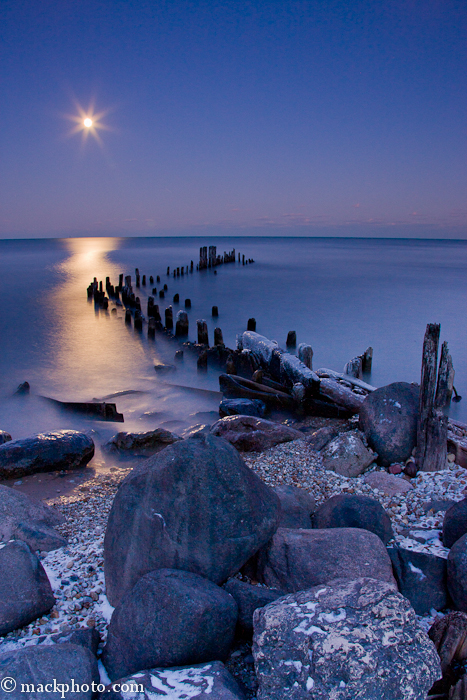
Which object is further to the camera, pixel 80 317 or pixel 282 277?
pixel 282 277

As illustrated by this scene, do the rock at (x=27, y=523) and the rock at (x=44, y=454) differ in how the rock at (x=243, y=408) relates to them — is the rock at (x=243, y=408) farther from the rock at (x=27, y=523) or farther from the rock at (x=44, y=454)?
the rock at (x=27, y=523)

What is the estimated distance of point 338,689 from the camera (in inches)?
83.7

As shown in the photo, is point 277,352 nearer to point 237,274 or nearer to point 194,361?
point 194,361

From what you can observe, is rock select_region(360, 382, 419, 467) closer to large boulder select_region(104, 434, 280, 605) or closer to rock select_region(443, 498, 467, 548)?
rock select_region(443, 498, 467, 548)

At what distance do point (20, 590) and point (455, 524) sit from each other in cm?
368

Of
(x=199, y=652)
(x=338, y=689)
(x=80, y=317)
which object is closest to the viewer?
(x=338, y=689)

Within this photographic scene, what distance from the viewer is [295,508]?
14.1 ft

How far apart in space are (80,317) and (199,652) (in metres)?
21.0

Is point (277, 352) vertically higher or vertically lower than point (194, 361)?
higher

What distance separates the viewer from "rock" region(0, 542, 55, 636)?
3.04 metres

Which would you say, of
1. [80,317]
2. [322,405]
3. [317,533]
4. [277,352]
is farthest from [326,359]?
[80,317]

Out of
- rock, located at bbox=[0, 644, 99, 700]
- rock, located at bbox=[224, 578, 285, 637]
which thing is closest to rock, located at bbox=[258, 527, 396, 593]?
rock, located at bbox=[224, 578, 285, 637]

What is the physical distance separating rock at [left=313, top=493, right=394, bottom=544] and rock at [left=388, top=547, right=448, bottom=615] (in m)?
→ 0.44

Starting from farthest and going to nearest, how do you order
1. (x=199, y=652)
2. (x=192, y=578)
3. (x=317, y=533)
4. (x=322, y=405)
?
(x=322, y=405) → (x=317, y=533) → (x=192, y=578) → (x=199, y=652)
